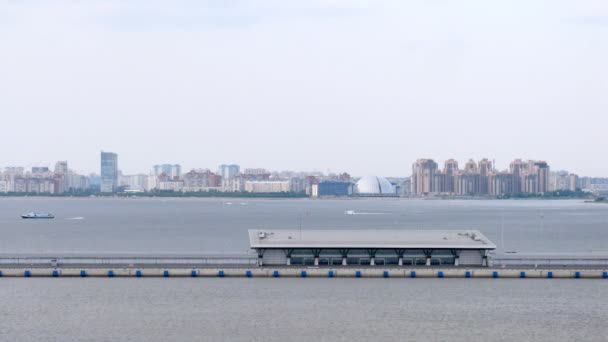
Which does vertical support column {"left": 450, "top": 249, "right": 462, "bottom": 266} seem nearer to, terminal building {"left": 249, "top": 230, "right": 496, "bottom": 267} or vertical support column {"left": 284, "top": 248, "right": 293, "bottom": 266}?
terminal building {"left": 249, "top": 230, "right": 496, "bottom": 267}

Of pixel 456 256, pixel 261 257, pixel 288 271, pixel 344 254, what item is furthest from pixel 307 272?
pixel 456 256

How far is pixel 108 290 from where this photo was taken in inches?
1772

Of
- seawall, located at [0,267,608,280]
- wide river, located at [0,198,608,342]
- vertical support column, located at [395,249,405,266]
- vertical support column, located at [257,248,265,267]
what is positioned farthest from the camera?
vertical support column, located at [395,249,405,266]

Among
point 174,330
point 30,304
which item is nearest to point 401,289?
point 174,330

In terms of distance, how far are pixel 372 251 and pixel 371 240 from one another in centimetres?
61

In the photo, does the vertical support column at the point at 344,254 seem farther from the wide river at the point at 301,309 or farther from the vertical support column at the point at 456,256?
the vertical support column at the point at 456,256

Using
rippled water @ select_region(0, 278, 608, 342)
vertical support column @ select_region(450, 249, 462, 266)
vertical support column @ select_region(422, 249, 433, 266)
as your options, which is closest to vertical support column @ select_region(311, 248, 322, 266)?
rippled water @ select_region(0, 278, 608, 342)

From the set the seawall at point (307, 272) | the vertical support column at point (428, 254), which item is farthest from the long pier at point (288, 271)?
the vertical support column at point (428, 254)

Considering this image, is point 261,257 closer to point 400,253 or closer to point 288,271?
point 288,271

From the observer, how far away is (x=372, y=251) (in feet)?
163

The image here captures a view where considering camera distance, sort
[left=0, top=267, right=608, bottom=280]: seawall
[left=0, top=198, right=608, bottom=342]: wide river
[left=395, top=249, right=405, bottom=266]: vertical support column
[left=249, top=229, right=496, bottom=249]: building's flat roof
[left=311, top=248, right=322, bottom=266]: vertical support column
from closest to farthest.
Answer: [left=0, top=198, right=608, bottom=342]: wide river → [left=0, top=267, right=608, bottom=280]: seawall → [left=249, top=229, right=496, bottom=249]: building's flat roof → [left=311, top=248, right=322, bottom=266]: vertical support column → [left=395, top=249, right=405, bottom=266]: vertical support column

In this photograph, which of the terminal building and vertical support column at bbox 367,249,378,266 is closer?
the terminal building

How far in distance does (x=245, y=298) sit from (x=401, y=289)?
766cm

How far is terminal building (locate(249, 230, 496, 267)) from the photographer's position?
48.8m
